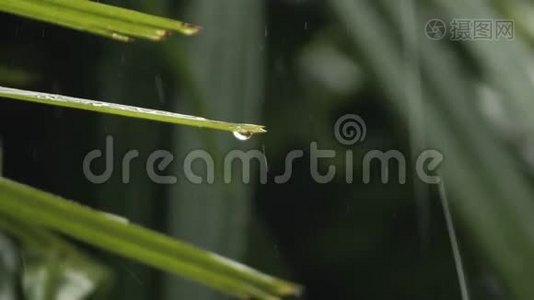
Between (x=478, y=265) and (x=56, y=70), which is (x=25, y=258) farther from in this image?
(x=478, y=265)

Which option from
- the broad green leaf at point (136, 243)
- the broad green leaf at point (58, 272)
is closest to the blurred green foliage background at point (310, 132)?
the broad green leaf at point (58, 272)

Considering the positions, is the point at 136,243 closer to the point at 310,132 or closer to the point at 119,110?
the point at 119,110

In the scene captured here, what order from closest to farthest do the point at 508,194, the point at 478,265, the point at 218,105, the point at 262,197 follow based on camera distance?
the point at 508,194, the point at 218,105, the point at 478,265, the point at 262,197

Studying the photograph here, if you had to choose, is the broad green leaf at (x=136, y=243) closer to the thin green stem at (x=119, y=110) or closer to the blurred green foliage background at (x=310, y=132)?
the thin green stem at (x=119, y=110)

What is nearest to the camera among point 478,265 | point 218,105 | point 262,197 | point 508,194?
point 508,194

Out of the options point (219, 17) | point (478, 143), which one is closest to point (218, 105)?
point (219, 17)

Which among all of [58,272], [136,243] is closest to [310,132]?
[58,272]
